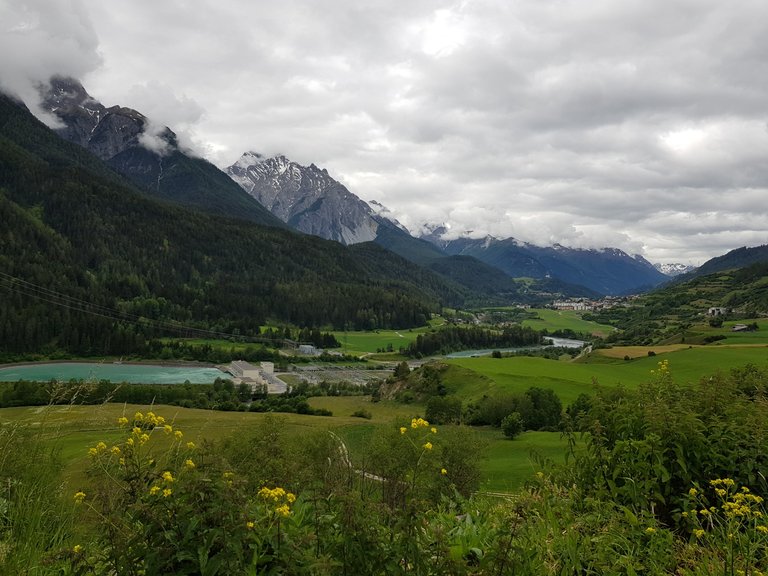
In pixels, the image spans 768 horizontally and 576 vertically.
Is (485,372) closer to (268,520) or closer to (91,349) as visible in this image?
(268,520)

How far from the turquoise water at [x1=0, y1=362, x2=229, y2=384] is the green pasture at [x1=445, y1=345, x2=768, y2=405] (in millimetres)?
68349

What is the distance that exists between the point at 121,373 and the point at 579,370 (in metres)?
115

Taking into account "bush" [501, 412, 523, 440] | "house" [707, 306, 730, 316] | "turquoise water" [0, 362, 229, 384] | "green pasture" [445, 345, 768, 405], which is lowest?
"turquoise water" [0, 362, 229, 384]

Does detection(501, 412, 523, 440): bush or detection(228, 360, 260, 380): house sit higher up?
detection(501, 412, 523, 440): bush

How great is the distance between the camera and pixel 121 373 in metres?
125

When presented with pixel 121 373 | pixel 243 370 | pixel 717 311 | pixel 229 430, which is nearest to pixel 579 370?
pixel 229 430

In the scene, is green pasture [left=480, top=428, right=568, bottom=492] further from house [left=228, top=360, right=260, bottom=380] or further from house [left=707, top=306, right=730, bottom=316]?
house [left=707, top=306, right=730, bottom=316]

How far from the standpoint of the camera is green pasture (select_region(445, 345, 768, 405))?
7831cm

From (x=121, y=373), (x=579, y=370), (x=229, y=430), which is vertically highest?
(x=229, y=430)

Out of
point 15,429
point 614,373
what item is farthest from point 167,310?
point 15,429

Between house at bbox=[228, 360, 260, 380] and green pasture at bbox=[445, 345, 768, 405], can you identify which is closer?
green pasture at bbox=[445, 345, 768, 405]

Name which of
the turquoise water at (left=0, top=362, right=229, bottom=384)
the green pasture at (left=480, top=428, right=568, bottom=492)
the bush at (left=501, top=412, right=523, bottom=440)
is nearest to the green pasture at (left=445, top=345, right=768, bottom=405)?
the bush at (left=501, top=412, right=523, bottom=440)

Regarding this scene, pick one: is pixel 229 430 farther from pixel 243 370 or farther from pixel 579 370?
pixel 243 370

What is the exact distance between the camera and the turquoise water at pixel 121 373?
114m
